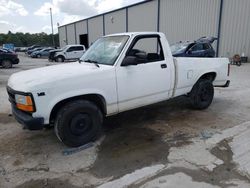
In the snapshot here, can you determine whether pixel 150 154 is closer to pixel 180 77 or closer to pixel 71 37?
pixel 180 77

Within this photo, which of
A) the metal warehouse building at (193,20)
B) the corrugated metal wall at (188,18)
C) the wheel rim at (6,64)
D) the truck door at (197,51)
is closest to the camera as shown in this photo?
→ the truck door at (197,51)

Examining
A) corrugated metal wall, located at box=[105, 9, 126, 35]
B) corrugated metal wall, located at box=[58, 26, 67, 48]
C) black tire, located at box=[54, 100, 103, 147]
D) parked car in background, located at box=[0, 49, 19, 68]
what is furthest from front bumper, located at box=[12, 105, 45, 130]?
corrugated metal wall, located at box=[58, 26, 67, 48]

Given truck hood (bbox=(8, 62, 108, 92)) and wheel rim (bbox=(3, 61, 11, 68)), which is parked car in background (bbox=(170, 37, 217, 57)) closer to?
truck hood (bbox=(8, 62, 108, 92))

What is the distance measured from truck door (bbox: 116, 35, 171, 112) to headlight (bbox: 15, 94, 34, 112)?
1.48 meters

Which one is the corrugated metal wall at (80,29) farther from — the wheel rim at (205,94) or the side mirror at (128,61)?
the side mirror at (128,61)

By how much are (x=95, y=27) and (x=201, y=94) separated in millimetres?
33277

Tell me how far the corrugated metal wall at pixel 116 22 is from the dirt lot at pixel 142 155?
26197 mm

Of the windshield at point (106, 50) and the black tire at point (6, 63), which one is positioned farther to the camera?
the black tire at point (6, 63)

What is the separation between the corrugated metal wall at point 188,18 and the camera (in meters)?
19.2

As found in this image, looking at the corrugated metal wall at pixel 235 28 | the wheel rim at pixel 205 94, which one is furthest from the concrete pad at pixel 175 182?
the corrugated metal wall at pixel 235 28

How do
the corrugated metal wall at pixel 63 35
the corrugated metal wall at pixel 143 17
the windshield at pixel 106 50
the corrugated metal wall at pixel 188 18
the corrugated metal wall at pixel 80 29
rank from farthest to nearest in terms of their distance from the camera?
the corrugated metal wall at pixel 63 35 → the corrugated metal wall at pixel 80 29 → the corrugated metal wall at pixel 143 17 → the corrugated metal wall at pixel 188 18 → the windshield at pixel 106 50

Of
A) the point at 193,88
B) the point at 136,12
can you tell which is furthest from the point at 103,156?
the point at 136,12

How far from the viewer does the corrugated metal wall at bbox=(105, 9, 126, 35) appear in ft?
98.2

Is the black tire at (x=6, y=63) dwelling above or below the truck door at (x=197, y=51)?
below
